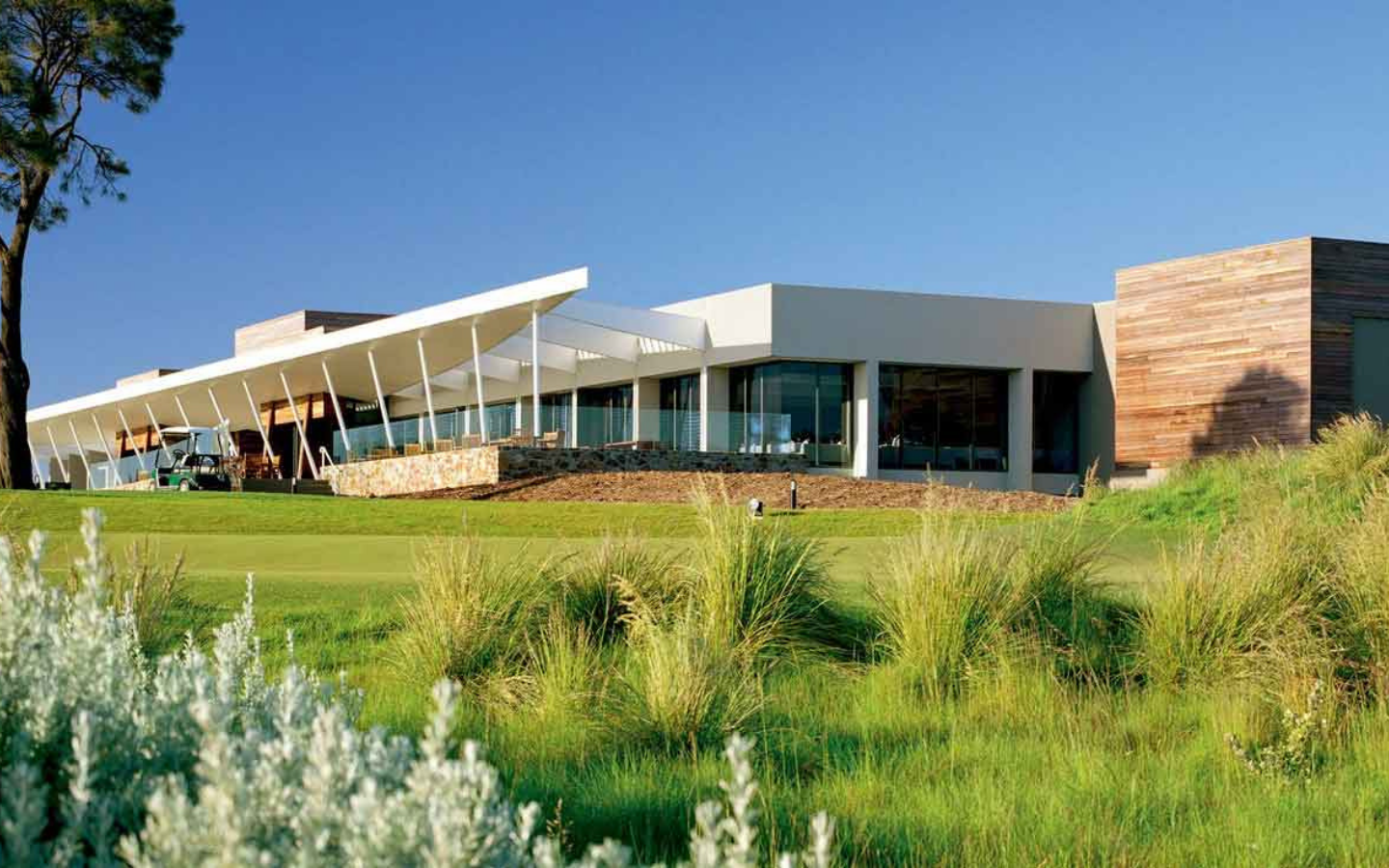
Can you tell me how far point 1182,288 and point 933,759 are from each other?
27.6 meters

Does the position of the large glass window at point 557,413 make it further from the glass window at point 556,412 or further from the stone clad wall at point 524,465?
the stone clad wall at point 524,465

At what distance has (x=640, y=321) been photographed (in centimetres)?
3278

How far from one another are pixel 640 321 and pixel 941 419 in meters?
7.83

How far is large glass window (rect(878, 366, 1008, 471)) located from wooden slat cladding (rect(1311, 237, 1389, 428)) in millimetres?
8095

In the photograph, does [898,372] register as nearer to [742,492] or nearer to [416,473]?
[742,492]

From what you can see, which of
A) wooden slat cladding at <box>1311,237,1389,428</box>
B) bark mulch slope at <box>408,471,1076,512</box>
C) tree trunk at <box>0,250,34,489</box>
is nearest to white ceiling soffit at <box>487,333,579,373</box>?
bark mulch slope at <box>408,471,1076,512</box>

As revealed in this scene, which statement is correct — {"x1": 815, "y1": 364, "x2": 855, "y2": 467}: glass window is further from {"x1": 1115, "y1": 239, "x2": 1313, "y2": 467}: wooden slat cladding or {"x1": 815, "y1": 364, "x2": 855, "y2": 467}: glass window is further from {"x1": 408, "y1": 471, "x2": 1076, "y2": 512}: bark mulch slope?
{"x1": 1115, "y1": 239, "x2": 1313, "y2": 467}: wooden slat cladding

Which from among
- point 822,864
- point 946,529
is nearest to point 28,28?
point 946,529

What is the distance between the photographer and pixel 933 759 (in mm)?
5949

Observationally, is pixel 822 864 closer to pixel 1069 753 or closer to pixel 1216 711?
pixel 1069 753

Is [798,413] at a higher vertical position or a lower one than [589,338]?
lower

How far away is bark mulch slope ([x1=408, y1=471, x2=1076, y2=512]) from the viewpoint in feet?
87.7

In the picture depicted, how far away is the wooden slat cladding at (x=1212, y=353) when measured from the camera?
29.2 m

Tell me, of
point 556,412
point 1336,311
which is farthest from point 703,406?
point 1336,311
